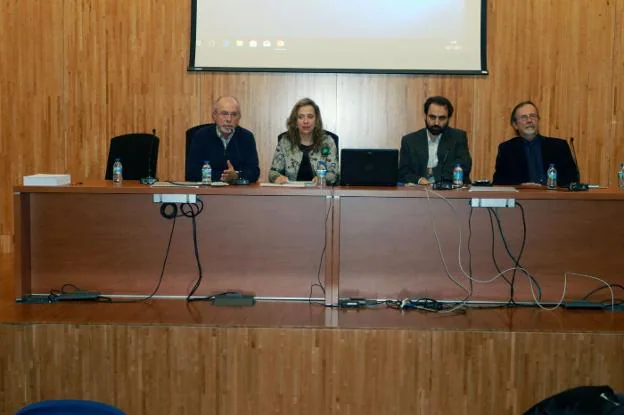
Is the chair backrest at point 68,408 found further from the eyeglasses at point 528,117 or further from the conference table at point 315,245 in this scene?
the eyeglasses at point 528,117

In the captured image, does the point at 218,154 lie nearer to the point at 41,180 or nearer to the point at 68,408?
the point at 41,180

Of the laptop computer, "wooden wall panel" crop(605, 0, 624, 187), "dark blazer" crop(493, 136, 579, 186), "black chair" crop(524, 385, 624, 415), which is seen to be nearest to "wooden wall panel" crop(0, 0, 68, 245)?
the laptop computer

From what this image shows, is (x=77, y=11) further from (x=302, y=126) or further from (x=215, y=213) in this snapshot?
(x=215, y=213)

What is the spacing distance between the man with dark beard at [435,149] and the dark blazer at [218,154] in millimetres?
1031

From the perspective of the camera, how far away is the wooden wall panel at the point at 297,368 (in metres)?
3.46

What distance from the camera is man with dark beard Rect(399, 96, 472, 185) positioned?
5168 millimetres

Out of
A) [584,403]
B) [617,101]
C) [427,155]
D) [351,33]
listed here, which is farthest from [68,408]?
[617,101]

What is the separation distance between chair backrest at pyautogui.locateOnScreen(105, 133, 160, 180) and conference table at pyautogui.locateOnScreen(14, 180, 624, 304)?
1417 mm

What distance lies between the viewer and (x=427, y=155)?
5219 millimetres

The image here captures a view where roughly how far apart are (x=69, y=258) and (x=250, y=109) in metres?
2.80

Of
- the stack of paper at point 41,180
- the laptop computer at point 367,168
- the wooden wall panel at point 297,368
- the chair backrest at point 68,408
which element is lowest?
the wooden wall panel at point 297,368

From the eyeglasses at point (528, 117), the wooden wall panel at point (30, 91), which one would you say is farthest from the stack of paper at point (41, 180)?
the eyeglasses at point (528, 117)

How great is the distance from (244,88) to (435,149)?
206 cm

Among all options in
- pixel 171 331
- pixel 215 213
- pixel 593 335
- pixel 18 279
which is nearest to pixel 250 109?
pixel 215 213
